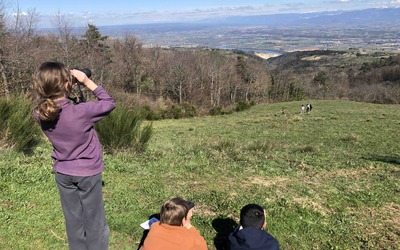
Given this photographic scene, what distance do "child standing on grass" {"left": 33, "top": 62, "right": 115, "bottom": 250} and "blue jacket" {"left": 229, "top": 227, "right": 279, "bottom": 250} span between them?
1.16 m

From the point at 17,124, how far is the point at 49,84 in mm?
5198

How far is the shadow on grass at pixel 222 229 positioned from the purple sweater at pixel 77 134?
161cm

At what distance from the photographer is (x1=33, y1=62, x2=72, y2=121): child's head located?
2.21m

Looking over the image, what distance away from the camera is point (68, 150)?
2.49 meters

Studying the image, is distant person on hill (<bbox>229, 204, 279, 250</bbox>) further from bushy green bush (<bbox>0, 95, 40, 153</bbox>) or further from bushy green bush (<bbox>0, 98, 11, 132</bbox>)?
bushy green bush (<bbox>0, 98, 11, 132</bbox>)

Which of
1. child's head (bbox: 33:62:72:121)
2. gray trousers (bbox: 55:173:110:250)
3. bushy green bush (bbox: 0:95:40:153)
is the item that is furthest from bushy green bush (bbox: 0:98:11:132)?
child's head (bbox: 33:62:72:121)

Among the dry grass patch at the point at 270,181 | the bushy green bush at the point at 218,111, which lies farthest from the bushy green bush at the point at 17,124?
the bushy green bush at the point at 218,111

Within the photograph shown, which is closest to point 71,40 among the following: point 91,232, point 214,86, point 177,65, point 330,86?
point 177,65

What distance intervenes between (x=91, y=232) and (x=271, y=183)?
3.33 metres

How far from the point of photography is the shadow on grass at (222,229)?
3.51m

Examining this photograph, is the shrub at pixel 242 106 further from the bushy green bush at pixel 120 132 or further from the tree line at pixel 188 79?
the bushy green bush at pixel 120 132

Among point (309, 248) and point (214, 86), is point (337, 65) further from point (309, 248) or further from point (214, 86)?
point (309, 248)

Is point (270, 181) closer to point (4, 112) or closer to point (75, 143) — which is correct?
point (75, 143)

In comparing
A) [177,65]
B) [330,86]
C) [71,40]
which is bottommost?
[330,86]
